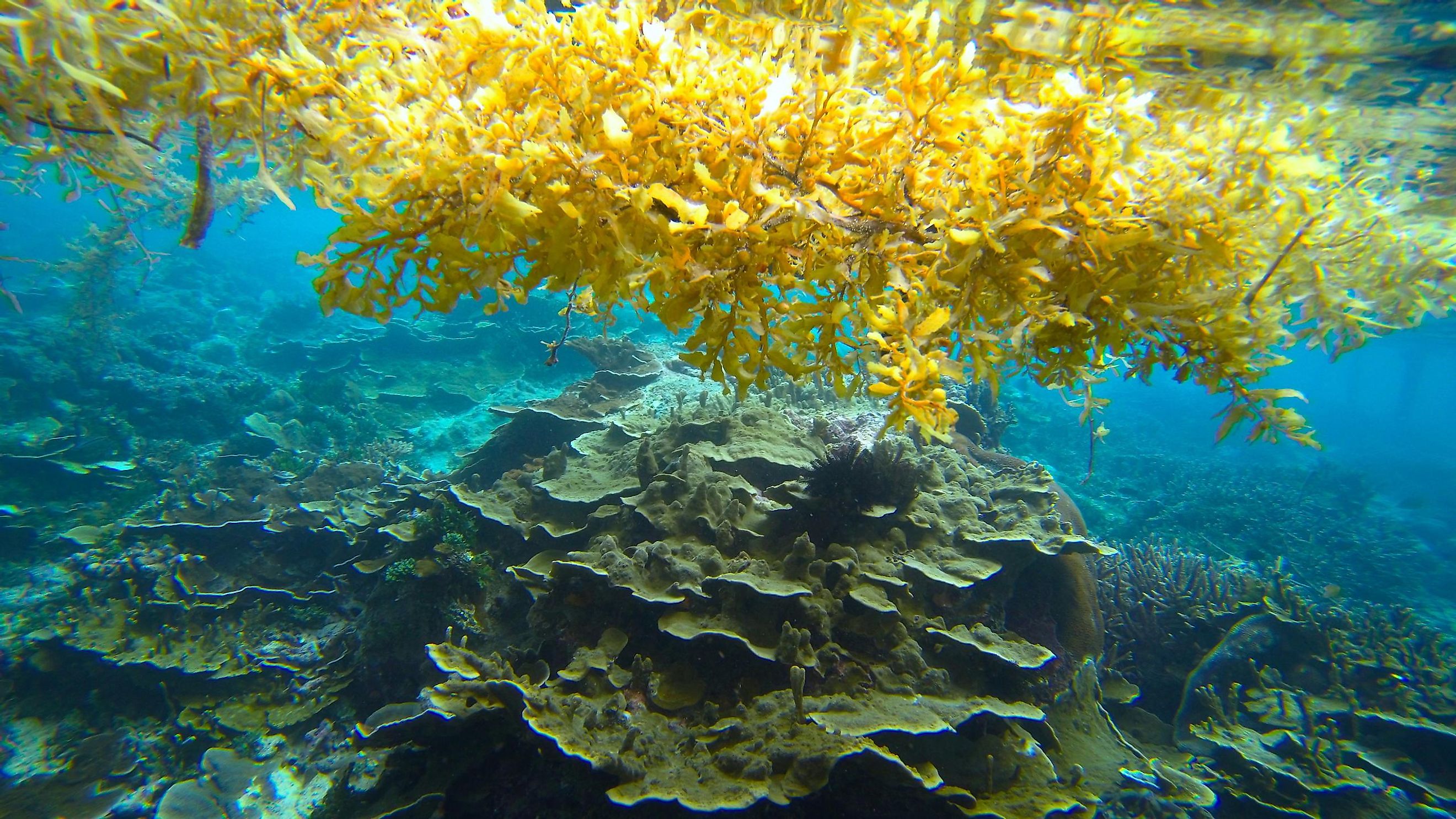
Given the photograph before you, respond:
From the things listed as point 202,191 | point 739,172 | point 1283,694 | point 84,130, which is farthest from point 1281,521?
point 84,130

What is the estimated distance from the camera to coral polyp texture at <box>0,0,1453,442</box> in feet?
5.57

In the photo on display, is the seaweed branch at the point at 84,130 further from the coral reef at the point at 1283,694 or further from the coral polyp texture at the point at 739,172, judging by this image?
the coral reef at the point at 1283,694

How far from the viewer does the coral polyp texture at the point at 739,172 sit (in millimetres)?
1697

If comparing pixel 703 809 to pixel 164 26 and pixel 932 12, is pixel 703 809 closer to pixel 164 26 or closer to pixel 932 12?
pixel 932 12

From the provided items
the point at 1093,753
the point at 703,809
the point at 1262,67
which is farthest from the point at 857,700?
the point at 1262,67

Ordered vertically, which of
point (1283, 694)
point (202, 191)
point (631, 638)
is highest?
point (202, 191)

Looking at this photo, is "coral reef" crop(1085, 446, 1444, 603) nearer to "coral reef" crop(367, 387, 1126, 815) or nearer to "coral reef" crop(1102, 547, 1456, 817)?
"coral reef" crop(1102, 547, 1456, 817)

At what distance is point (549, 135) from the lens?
1.77 metres

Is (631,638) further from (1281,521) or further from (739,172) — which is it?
(1281,521)

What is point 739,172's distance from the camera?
176cm

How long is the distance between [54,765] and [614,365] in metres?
8.36

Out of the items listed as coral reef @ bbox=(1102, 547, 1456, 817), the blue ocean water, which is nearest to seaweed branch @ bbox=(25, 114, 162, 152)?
the blue ocean water

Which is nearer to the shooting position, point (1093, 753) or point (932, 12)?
point (932, 12)

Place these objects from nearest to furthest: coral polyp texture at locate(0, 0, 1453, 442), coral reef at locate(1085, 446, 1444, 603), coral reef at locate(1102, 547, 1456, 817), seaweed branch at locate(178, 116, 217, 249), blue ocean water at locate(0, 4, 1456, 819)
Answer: coral polyp texture at locate(0, 0, 1453, 442) < seaweed branch at locate(178, 116, 217, 249) < blue ocean water at locate(0, 4, 1456, 819) < coral reef at locate(1102, 547, 1456, 817) < coral reef at locate(1085, 446, 1444, 603)
